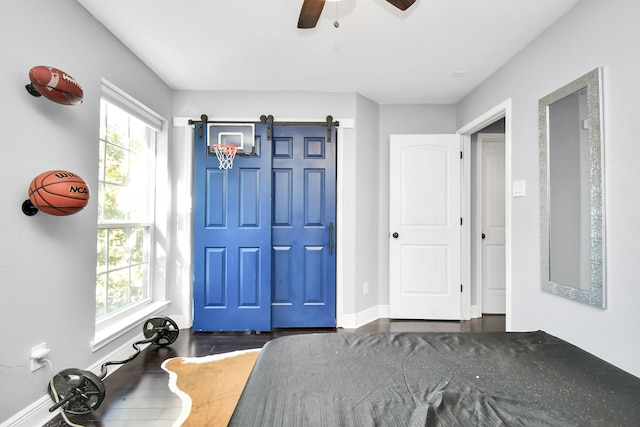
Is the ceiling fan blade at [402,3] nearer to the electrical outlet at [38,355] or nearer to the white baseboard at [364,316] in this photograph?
the electrical outlet at [38,355]

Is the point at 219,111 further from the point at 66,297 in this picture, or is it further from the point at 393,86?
the point at 66,297

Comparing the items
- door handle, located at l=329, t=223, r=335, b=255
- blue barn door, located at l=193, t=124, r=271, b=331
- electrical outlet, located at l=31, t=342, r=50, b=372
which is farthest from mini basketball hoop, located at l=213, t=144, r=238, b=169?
electrical outlet, located at l=31, t=342, r=50, b=372

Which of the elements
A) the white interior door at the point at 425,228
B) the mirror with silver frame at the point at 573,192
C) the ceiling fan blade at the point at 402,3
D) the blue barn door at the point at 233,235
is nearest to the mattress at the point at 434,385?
the mirror with silver frame at the point at 573,192

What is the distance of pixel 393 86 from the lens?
10.4ft

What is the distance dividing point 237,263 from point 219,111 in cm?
164

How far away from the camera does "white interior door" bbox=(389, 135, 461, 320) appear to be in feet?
11.4

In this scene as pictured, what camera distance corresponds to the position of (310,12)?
158 cm

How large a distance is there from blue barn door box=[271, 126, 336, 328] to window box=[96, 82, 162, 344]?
1235 mm

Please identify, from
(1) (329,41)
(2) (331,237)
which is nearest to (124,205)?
(2) (331,237)

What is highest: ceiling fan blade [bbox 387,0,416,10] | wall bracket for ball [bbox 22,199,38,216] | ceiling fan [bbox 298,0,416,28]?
ceiling fan [bbox 298,0,416,28]

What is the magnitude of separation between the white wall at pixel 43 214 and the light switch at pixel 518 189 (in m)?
3.20

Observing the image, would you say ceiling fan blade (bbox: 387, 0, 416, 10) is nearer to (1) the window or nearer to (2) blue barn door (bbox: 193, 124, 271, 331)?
(2) blue barn door (bbox: 193, 124, 271, 331)

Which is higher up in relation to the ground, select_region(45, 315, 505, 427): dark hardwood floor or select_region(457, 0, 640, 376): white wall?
select_region(457, 0, 640, 376): white wall

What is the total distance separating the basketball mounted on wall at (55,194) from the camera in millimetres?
1552
